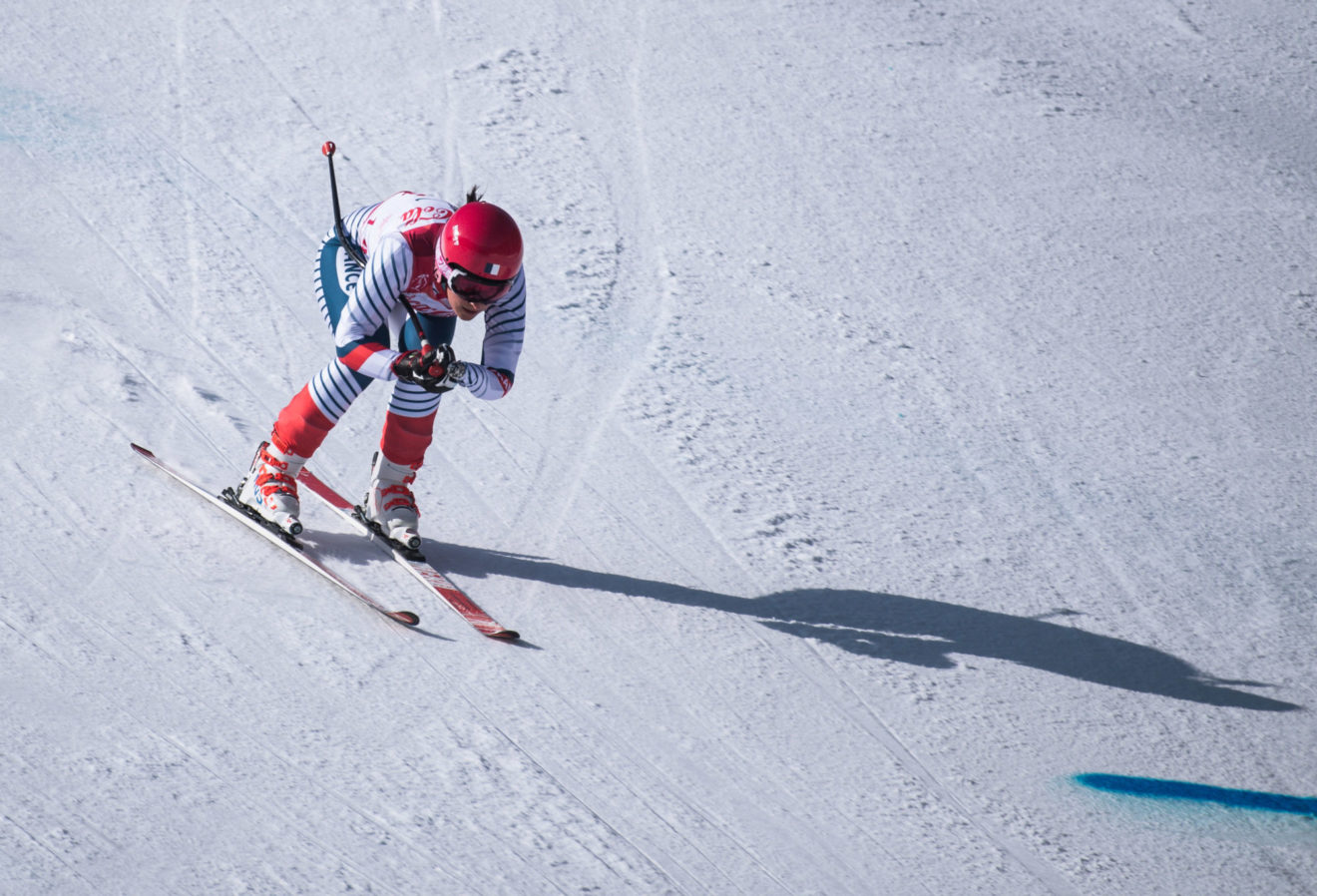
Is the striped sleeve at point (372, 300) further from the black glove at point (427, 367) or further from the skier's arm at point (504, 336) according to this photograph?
the skier's arm at point (504, 336)

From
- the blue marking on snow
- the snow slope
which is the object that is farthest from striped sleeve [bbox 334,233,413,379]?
the blue marking on snow

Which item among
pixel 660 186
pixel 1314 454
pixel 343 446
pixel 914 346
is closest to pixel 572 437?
pixel 343 446

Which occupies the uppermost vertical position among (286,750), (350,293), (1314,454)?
(350,293)

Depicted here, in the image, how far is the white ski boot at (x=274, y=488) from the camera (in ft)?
15.3

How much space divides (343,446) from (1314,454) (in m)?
4.73

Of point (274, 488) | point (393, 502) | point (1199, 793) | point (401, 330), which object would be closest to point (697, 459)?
point (393, 502)

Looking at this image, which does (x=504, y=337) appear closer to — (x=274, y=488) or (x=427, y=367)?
(x=427, y=367)

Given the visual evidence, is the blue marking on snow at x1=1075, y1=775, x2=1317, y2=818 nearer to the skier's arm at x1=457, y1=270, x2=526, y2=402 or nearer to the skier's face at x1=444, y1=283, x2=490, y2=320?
the skier's arm at x1=457, y1=270, x2=526, y2=402

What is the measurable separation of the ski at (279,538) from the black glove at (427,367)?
79cm

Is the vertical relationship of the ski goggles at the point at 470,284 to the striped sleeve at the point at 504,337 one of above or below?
above

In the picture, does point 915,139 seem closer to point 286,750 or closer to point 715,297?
point 715,297

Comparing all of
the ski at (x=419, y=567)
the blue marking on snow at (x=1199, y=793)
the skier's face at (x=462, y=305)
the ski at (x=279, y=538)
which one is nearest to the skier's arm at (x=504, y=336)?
the skier's face at (x=462, y=305)

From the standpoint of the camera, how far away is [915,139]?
862 cm

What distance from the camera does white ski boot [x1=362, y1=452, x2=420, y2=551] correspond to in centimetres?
477
